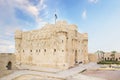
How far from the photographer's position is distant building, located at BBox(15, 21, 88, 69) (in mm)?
28391

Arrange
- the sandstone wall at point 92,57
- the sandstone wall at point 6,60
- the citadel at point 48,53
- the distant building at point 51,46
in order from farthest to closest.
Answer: the sandstone wall at point 92,57 < the sandstone wall at point 6,60 < the distant building at point 51,46 < the citadel at point 48,53

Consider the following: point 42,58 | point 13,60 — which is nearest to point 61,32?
point 42,58

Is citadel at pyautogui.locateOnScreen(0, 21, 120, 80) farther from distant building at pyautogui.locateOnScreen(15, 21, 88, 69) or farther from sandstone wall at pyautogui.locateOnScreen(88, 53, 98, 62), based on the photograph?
sandstone wall at pyautogui.locateOnScreen(88, 53, 98, 62)

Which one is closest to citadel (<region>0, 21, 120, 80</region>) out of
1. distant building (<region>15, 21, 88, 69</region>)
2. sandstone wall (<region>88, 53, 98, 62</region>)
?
distant building (<region>15, 21, 88, 69</region>)

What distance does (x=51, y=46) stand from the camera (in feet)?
98.0

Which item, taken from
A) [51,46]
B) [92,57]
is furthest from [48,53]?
[92,57]

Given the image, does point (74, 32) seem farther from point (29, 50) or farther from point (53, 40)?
point (29, 50)

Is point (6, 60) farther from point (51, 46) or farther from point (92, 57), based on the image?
point (92, 57)

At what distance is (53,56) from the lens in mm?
29391

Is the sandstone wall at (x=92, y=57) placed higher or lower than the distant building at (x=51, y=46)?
lower

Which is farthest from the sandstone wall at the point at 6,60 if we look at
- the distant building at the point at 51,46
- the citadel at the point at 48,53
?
the distant building at the point at 51,46

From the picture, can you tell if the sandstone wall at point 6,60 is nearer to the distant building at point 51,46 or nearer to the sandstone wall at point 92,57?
the distant building at point 51,46

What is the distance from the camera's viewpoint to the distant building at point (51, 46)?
2839 cm

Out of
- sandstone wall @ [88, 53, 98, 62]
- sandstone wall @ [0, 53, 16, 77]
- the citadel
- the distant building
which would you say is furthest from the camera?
sandstone wall @ [88, 53, 98, 62]
